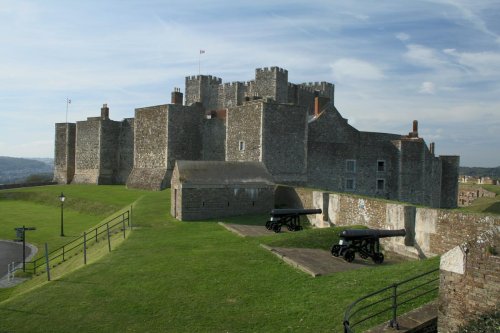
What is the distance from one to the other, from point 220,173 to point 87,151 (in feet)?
112

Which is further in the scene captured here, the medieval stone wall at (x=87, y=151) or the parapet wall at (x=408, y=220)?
the medieval stone wall at (x=87, y=151)

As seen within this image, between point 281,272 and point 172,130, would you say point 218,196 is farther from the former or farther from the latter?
point 172,130

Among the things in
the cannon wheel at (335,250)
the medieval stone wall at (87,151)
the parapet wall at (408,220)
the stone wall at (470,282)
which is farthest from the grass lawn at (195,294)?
the medieval stone wall at (87,151)

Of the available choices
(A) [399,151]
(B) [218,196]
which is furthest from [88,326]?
(A) [399,151]

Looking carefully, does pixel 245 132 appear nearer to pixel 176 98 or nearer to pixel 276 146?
pixel 276 146

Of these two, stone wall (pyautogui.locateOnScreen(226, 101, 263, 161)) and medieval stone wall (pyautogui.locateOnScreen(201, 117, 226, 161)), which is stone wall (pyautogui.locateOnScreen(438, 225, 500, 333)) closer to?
stone wall (pyautogui.locateOnScreen(226, 101, 263, 161))

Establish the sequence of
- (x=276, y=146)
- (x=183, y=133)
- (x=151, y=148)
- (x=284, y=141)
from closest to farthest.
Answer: (x=276, y=146) < (x=284, y=141) < (x=183, y=133) < (x=151, y=148)

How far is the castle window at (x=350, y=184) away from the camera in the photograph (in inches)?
→ 1474

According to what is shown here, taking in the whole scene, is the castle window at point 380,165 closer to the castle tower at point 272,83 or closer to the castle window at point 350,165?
the castle window at point 350,165

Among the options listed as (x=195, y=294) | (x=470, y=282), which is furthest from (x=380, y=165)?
(x=470, y=282)

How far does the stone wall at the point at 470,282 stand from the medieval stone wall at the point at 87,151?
→ 4758 centimetres

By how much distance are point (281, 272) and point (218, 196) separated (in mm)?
10365

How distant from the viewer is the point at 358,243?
48.7 feet

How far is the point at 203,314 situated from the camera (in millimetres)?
10578
